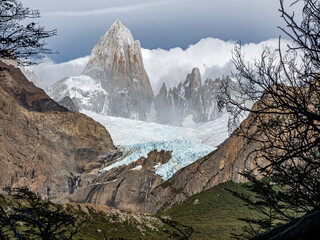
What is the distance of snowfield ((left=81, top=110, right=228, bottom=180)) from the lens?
119250 millimetres

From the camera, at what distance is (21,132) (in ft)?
424

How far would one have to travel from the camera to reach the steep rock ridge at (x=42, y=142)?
117 m

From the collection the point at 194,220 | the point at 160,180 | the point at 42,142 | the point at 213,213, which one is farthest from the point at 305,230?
the point at 42,142

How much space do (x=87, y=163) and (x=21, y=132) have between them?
31155 mm

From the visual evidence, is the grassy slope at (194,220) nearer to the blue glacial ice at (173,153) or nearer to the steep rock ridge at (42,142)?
the blue glacial ice at (173,153)

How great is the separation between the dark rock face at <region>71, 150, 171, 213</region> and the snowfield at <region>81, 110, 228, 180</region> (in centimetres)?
262

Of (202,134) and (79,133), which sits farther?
(202,134)

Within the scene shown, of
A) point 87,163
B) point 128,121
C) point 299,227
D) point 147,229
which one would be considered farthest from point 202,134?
point 299,227

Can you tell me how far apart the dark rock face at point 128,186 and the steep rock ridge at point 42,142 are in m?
14.4

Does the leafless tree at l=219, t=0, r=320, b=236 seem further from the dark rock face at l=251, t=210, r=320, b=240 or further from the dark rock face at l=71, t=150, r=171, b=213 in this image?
the dark rock face at l=71, t=150, r=171, b=213

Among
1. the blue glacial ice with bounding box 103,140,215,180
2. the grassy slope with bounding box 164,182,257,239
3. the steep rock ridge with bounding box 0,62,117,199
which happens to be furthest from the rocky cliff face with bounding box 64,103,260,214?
the steep rock ridge with bounding box 0,62,117,199

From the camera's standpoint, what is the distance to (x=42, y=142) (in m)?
136

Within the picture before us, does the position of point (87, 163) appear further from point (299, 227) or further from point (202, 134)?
point (299, 227)

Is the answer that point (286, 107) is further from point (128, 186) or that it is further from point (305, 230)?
point (128, 186)
